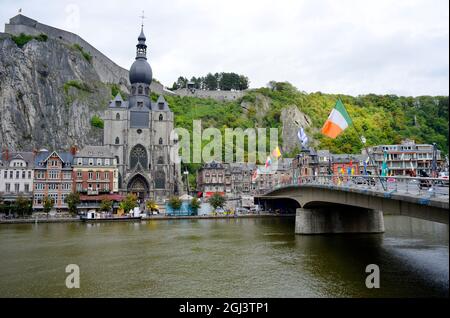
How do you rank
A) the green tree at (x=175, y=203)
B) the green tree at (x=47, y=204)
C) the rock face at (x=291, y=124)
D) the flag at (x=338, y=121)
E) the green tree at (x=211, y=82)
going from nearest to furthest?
the flag at (x=338, y=121)
the green tree at (x=47, y=204)
the green tree at (x=175, y=203)
the rock face at (x=291, y=124)
the green tree at (x=211, y=82)

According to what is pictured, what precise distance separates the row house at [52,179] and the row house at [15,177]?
111 centimetres

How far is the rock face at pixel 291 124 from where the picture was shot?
133 meters

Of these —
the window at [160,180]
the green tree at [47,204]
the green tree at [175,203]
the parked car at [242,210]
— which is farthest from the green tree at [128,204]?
the parked car at [242,210]

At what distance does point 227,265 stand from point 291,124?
365 ft

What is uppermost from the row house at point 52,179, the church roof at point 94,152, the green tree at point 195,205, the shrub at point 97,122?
the shrub at point 97,122

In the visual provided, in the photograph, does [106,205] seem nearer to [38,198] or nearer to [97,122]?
[38,198]

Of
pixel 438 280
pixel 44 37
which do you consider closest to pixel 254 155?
pixel 44 37

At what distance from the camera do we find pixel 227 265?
28.6 metres

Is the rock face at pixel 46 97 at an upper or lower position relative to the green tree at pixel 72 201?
upper

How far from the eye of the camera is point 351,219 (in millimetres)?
45250

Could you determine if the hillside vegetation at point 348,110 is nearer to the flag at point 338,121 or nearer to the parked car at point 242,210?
the parked car at point 242,210

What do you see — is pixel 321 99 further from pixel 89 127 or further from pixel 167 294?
pixel 167 294

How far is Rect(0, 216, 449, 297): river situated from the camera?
861 inches

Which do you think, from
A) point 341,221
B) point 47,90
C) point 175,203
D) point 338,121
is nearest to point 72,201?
point 175,203
